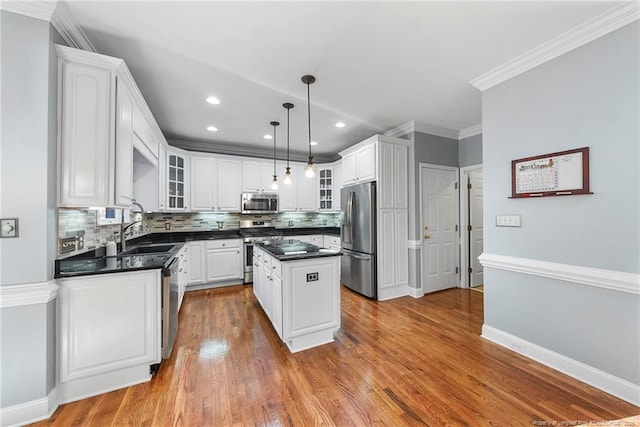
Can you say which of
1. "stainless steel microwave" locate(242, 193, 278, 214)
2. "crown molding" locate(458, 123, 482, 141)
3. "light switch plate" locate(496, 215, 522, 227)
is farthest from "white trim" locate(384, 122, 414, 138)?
"stainless steel microwave" locate(242, 193, 278, 214)

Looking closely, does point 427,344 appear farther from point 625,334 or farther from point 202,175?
point 202,175

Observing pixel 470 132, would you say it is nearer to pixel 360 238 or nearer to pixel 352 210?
pixel 352 210

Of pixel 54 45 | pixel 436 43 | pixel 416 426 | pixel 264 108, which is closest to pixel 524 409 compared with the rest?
pixel 416 426

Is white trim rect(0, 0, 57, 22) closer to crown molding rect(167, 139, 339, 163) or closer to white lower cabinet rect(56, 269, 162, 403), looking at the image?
white lower cabinet rect(56, 269, 162, 403)

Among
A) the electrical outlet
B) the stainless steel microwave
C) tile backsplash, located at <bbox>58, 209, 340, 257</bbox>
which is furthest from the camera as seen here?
the stainless steel microwave

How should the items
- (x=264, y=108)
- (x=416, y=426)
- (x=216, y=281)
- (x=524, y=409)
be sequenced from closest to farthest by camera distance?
(x=416, y=426), (x=524, y=409), (x=264, y=108), (x=216, y=281)

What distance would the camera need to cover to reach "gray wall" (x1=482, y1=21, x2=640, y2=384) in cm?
175

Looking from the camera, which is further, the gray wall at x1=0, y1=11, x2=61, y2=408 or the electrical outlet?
the electrical outlet

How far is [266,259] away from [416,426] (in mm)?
2008

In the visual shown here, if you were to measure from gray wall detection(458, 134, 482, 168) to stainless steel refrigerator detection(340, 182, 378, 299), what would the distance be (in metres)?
1.76

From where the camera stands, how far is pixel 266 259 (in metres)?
2.93

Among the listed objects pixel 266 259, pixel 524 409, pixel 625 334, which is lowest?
pixel 524 409

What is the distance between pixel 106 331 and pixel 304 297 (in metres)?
1.54

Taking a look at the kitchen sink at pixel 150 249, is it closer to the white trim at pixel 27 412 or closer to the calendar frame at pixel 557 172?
the white trim at pixel 27 412
